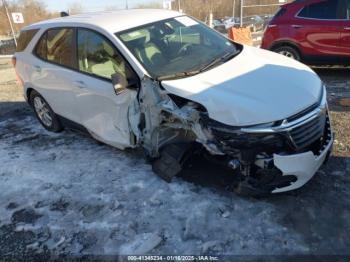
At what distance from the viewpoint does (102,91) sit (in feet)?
14.2

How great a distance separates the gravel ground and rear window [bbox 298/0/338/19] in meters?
3.46

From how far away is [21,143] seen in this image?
19.0 ft

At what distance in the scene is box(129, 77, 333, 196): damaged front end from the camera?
3236mm

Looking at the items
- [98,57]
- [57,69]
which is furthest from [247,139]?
[57,69]

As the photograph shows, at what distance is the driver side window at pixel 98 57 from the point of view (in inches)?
165

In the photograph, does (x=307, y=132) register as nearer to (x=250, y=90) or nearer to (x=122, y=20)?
(x=250, y=90)

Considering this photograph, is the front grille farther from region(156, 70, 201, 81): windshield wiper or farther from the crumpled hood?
region(156, 70, 201, 81): windshield wiper

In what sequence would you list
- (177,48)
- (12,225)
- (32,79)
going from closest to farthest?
(12,225), (177,48), (32,79)

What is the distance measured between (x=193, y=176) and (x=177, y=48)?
61.1 inches

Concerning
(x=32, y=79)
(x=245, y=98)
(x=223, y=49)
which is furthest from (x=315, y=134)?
(x=32, y=79)

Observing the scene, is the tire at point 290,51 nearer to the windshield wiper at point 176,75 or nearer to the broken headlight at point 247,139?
the windshield wiper at point 176,75

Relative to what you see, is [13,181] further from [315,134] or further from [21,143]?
[315,134]

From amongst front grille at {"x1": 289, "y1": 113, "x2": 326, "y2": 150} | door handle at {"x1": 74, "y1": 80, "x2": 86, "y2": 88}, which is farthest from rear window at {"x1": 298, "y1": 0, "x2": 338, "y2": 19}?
door handle at {"x1": 74, "y1": 80, "x2": 86, "y2": 88}

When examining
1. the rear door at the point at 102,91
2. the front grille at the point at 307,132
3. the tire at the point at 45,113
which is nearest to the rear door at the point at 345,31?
the front grille at the point at 307,132
